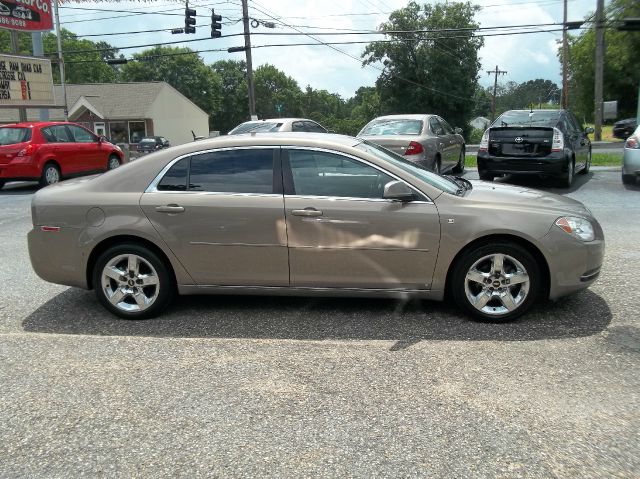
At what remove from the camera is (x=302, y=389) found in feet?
11.8

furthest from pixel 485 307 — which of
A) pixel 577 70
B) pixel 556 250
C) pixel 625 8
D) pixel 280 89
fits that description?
pixel 280 89

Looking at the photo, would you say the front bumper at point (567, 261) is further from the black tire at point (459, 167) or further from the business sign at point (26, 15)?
the business sign at point (26, 15)

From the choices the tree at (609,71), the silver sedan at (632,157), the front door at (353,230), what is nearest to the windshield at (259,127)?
the silver sedan at (632,157)

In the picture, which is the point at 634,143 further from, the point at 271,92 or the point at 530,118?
the point at 271,92

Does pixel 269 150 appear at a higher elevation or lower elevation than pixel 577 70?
lower

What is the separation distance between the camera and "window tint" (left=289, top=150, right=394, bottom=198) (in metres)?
4.67

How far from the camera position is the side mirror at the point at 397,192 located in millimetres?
4512

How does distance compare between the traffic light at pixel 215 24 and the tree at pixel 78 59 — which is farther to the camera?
the tree at pixel 78 59

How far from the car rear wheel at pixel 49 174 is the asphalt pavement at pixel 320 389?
384 inches

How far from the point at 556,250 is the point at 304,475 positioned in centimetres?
274

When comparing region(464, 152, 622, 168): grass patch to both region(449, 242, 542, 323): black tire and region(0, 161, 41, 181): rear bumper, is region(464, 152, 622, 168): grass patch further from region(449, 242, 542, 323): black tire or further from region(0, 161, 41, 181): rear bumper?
region(449, 242, 542, 323): black tire

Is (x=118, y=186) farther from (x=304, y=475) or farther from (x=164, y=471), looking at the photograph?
(x=304, y=475)

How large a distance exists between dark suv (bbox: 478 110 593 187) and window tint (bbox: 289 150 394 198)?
24.6 feet

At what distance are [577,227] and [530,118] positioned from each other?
801cm
